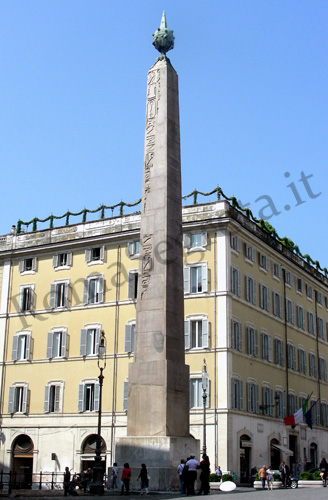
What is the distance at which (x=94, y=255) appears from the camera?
44.6 meters

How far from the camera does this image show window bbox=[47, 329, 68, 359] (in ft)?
143

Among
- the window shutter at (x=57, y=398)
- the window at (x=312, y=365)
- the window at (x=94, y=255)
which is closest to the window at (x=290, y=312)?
the window at (x=312, y=365)

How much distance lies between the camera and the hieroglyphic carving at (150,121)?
26.0m

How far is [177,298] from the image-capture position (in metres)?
24.5

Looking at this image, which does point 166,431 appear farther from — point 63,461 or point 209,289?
point 63,461

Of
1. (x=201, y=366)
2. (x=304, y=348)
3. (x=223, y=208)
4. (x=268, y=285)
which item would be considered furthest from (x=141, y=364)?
(x=304, y=348)

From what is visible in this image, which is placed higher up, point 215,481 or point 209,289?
point 209,289

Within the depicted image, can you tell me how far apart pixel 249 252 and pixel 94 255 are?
31.3 feet

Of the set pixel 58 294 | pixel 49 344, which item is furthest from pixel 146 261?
pixel 58 294

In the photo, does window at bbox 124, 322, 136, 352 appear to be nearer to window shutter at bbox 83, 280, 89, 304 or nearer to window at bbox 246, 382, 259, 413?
window shutter at bbox 83, 280, 89, 304

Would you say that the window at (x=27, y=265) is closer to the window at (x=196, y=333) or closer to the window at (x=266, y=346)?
the window at (x=196, y=333)

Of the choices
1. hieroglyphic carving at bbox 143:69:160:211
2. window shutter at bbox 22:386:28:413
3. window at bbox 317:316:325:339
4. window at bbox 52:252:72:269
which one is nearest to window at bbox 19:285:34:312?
window at bbox 52:252:72:269

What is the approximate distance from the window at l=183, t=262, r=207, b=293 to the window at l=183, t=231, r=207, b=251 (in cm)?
105

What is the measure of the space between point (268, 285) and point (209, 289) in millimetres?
6573
